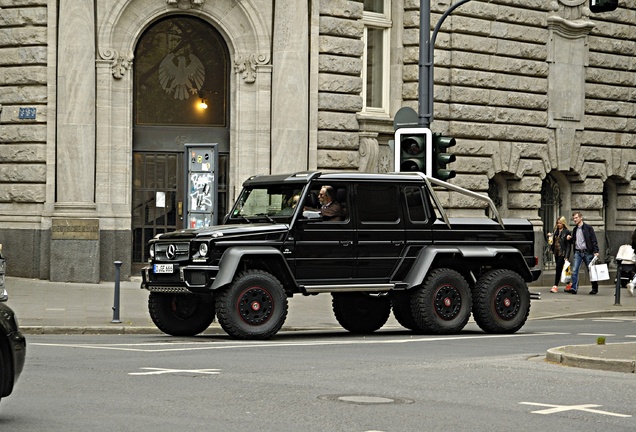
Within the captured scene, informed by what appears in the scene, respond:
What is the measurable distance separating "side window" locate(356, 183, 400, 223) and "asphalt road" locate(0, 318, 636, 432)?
216 cm

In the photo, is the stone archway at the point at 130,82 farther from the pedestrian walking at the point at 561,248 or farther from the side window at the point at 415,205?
the side window at the point at 415,205

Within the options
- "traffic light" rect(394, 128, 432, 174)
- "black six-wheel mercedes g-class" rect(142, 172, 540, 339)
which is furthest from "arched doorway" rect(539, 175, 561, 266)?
"black six-wheel mercedes g-class" rect(142, 172, 540, 339)

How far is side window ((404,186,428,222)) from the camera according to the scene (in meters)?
18.2

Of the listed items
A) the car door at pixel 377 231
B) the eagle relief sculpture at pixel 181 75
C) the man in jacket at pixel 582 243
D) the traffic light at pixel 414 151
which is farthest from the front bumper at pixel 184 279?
the man in jacket at pixel 582 243

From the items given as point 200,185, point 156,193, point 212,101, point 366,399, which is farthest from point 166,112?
point 366,399

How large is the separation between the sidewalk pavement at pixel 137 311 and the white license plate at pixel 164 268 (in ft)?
4.69

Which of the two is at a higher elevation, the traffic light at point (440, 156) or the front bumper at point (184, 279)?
the traffic light at point (440, 156)

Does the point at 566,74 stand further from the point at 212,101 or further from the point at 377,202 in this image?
the point at 377,202

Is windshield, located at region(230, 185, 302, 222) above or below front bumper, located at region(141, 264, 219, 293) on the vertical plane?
above

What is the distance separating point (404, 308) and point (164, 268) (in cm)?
327

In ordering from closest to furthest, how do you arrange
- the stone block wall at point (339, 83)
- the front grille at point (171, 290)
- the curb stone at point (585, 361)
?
the curb stone at point (585, 361) → the front grille at point (171, 290) → the stone block wall at point (339, 83)

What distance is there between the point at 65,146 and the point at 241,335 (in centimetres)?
1126

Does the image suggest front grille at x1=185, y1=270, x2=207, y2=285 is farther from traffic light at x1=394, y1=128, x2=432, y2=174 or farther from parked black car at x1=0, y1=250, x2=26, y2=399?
parked black car at x1=0, y1=250, x2=26, y2=399

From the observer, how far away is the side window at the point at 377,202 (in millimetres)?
17953
